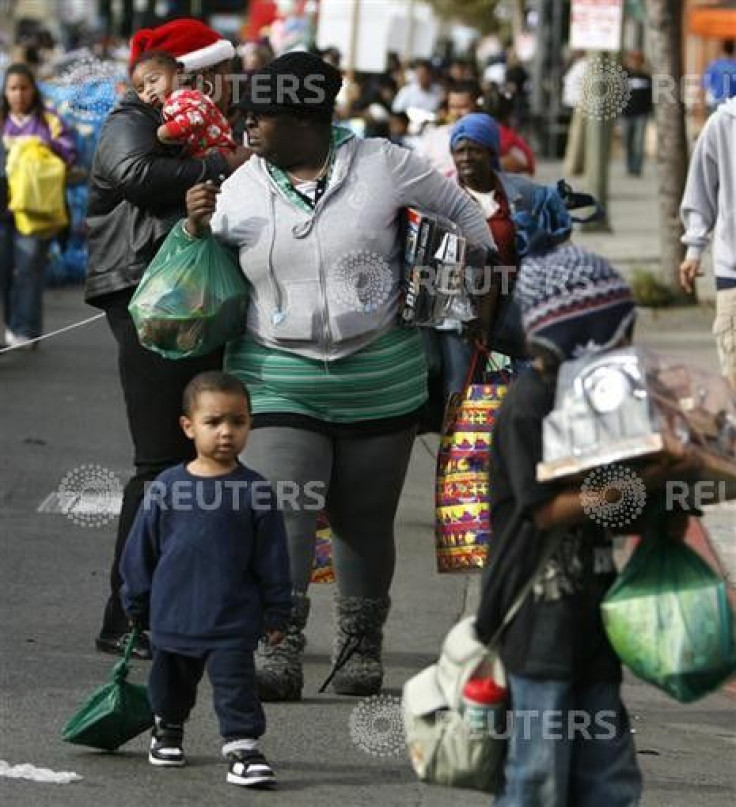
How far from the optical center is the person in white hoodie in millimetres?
9438

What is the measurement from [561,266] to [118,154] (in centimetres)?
297

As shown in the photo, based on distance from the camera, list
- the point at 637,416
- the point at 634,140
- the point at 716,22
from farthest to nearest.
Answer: the point at 716,22 < the point at 634,140 < the point at 637,416

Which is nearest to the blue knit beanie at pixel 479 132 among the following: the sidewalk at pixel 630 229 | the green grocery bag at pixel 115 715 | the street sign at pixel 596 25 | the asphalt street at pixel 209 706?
the asphalt street at pixel 209 706

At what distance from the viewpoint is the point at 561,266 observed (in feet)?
15.9

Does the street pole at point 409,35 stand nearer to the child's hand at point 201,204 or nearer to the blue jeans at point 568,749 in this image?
the child's hand at point 201,204

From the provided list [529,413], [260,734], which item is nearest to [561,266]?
[529,413]

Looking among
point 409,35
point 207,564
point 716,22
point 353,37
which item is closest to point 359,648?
point 207,564

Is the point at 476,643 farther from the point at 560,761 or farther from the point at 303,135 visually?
the point at 303,135

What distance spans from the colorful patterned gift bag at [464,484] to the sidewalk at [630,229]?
10.9m

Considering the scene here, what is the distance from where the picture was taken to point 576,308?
4805mm

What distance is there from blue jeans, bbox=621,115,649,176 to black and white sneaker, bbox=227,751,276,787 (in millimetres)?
31961

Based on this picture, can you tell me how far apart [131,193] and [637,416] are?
10.7 feet

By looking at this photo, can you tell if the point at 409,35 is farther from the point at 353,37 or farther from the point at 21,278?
the point at 21,278

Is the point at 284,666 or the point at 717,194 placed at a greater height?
the point at 717,194
